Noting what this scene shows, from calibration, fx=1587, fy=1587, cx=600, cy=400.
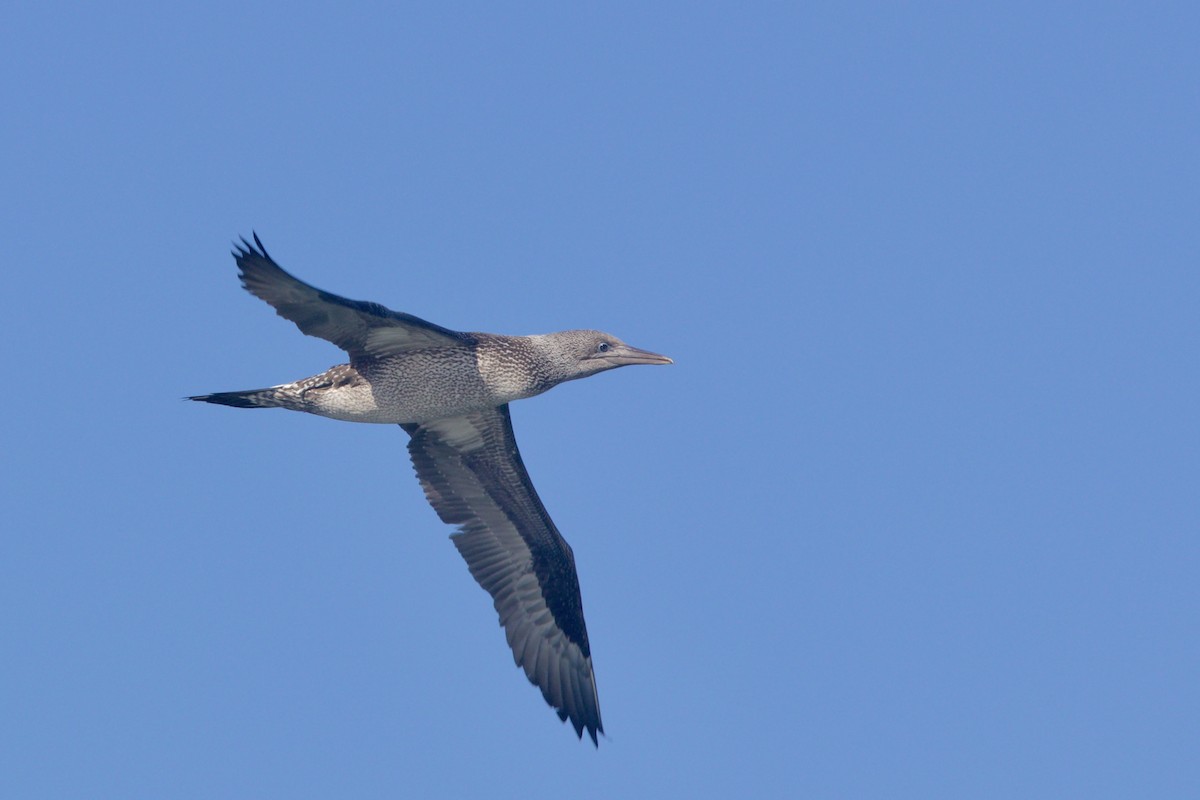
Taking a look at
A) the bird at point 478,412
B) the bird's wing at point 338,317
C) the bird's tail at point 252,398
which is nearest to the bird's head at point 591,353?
the bird at point 478,412

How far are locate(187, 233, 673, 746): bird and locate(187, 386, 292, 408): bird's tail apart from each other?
11 millimetres

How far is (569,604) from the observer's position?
20.5 m

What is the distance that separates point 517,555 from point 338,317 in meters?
4.76

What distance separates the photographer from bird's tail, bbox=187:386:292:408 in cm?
1784

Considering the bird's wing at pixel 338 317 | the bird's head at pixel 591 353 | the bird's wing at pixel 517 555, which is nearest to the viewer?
the bird's wing at pixel 338 317

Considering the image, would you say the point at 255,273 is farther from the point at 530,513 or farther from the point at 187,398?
the point at 530,513

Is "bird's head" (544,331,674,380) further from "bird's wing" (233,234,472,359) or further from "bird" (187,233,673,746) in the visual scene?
"bird's wing" (233,234,472,359)

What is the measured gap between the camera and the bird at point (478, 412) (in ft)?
57.1

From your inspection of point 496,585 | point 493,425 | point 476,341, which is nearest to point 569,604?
point 496,585

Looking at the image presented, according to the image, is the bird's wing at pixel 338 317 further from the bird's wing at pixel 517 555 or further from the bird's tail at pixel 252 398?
the bird's wing at pixel 517 555

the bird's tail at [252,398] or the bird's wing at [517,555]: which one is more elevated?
the bird's tail at [252,398]

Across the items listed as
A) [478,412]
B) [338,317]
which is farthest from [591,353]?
[338,317]

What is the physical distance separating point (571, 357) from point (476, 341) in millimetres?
1189

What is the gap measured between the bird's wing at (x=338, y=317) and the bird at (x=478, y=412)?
0.02 m
